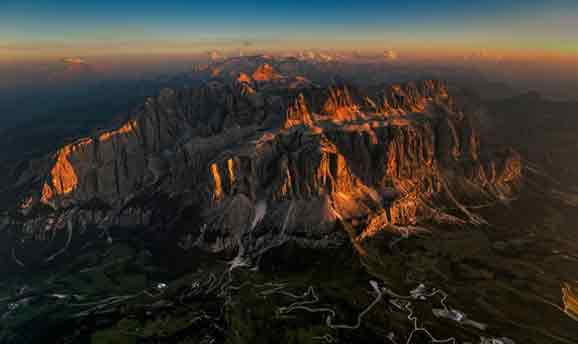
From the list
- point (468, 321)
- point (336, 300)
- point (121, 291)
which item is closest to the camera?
point (468, 321)

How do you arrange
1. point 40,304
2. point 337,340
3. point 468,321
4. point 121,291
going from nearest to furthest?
1. point 337,340
2. point 468,321
3. point 40,304
4. point 121,291

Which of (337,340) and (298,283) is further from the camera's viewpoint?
(298,283)

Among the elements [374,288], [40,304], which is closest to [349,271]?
[374,288]

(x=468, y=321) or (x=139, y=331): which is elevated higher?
(x=468, y=321)

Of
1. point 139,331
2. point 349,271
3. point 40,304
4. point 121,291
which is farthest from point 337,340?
point 40,304

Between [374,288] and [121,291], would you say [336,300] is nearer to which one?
[374,288]

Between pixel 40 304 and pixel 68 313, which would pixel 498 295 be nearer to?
pixel 68 313

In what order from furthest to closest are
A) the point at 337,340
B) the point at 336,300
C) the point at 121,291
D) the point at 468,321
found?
the point at 121,291, the point at 336,300, the point at 468,321, the point at 337,340

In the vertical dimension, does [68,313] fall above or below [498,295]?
below

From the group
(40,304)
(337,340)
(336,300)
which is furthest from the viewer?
(40,304)
